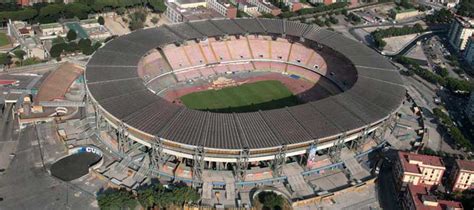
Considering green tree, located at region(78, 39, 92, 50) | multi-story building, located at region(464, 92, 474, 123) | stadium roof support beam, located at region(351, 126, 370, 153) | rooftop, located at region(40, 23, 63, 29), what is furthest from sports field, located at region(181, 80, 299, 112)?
rooftop, located at region(40, 23, 63, 29)

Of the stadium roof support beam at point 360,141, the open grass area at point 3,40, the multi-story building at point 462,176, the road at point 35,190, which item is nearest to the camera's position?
the road at point 35,190

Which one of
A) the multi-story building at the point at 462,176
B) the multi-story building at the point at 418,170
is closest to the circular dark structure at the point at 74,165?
the multi-story building at the point at 418,170

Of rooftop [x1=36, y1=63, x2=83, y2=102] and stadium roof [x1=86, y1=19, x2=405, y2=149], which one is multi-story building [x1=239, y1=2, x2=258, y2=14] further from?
rooftop [x1=36, y1=63, x2=83, y2=102]

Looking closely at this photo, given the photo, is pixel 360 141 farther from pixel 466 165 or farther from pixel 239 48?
pixel 239 48

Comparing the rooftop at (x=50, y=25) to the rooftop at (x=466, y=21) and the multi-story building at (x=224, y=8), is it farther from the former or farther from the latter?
the rooftop at (x=466, y=21)

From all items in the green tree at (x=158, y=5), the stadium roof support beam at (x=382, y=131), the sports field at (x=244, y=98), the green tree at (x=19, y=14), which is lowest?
the sports field at (x=244, y=98)

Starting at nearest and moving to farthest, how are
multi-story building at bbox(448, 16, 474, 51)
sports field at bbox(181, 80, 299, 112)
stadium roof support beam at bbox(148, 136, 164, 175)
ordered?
1. stadium roof support beam at bbox(148, 136, 164, 175)
2. sports field at bbox(181, 80, 299, 112)
3. multi-story building at bbox(448, 16, 474, 51)

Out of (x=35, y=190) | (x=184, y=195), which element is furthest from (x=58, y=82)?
(x=184, y=195)
